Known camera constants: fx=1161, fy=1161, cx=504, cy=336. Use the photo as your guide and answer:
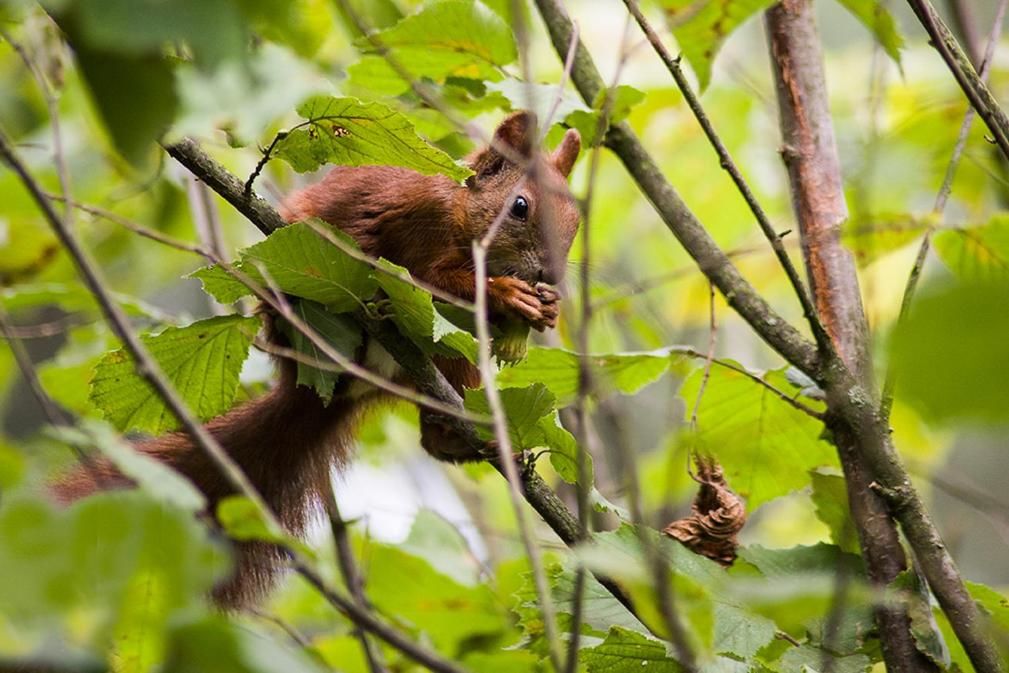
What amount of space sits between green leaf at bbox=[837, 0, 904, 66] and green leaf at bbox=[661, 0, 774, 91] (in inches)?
7.3

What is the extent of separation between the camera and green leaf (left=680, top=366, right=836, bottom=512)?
2.14 m

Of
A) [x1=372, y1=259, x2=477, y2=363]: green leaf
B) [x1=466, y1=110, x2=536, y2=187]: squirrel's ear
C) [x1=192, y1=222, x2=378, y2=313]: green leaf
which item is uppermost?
[x1=466, y1=110, x2=536, y2=187]: squirrel's ear

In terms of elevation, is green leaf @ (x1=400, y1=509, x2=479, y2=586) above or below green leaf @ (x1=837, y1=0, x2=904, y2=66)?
below

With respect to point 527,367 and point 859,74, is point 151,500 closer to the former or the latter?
point 527,367

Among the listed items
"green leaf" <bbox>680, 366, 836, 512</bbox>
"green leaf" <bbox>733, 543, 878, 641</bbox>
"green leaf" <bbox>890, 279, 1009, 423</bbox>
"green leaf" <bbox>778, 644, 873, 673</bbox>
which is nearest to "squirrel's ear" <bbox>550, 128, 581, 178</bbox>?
"green leaf" <bbox>680, 366, 836, 512</bbox>

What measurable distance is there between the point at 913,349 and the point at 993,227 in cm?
164

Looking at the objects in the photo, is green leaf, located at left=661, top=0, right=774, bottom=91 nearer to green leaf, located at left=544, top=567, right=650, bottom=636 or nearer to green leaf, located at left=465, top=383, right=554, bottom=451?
green leaf, located at left=465, top=383, right=554, bottom=451

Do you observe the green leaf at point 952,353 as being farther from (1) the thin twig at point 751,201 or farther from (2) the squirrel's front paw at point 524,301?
(2) the squirrel's front paw at point 524,301

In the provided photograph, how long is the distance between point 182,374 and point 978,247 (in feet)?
4.72

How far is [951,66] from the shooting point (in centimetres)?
168

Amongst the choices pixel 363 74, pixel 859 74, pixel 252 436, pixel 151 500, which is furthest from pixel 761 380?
pixel 859 74

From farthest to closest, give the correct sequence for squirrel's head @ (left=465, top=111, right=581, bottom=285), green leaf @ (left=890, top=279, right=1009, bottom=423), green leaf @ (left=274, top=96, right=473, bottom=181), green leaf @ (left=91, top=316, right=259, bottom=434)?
squirrel's head @ (left=465, top=111, right=581, bottom=285), green leaf @ (left=91, top=316, right=259, bottom=434), green leaf @ (left=274, top=96, right=473, bottom=181), green leaf @ (left=890, top=279, right=1009, bottom=423)

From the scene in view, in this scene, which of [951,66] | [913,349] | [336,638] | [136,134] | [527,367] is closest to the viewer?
[913,349]

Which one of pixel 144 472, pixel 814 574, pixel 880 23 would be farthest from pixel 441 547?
pixel 144 472
